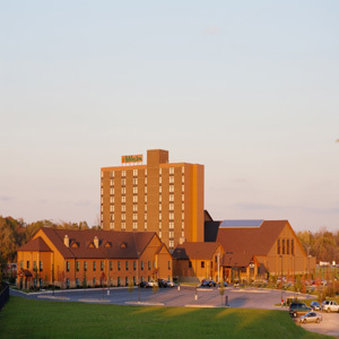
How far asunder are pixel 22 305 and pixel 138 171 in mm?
114495

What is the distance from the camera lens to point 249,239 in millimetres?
156125

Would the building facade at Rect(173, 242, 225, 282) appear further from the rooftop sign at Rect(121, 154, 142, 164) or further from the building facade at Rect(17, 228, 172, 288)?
the rooftop sign at Rect(121, 154, 142, 164)

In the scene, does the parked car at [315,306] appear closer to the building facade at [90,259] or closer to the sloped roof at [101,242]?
the building facade at [90,259]

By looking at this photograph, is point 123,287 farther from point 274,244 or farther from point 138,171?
point 138,171

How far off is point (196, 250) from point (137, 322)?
254ft

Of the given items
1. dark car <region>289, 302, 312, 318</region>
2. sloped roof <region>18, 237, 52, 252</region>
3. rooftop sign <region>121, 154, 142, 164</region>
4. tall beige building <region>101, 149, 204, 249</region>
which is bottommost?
dark car <region>289, 302, 312, 318</region>

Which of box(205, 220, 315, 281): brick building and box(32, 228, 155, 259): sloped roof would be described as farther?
box(205, 220, 315, 281): brick building

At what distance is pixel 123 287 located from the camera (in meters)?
121

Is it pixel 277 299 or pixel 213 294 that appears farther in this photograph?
pixel 213 294

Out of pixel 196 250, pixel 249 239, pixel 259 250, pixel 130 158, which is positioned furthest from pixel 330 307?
pixel 130 158

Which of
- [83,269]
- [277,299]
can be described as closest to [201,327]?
[277,299]

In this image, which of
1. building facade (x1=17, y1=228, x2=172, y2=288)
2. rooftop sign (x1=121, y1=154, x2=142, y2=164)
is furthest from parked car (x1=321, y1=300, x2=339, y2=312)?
rooftop sign (x1=121, y1=154, x2=142, y2=164)

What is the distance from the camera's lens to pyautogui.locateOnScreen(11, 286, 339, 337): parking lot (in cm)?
8269

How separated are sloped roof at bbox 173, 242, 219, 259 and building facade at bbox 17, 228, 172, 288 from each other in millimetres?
8459
